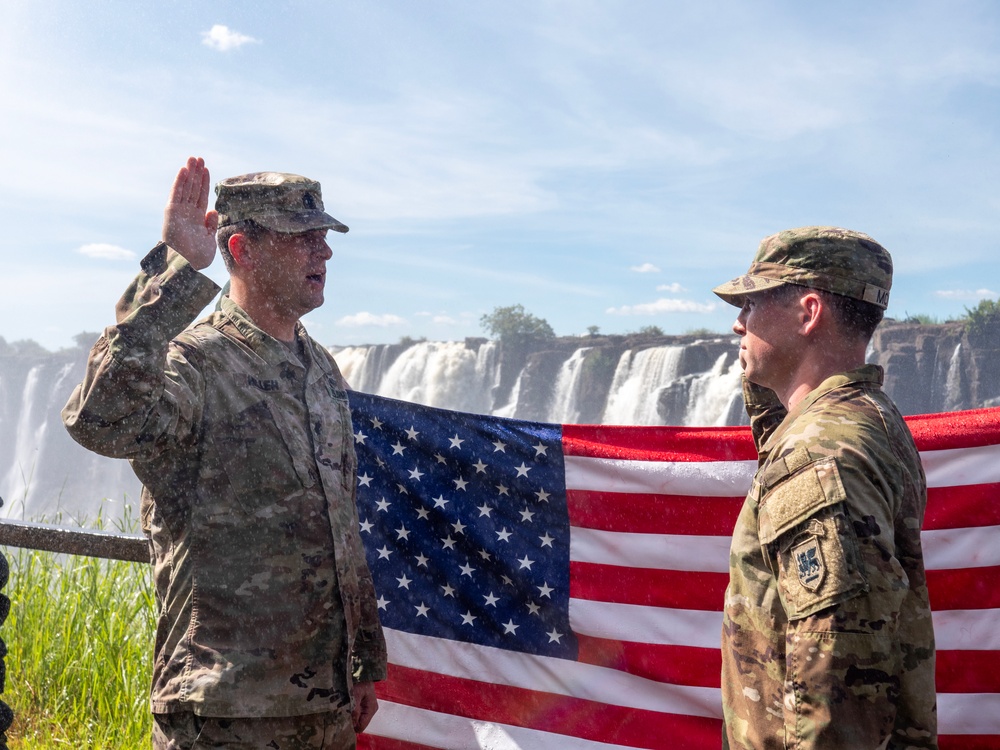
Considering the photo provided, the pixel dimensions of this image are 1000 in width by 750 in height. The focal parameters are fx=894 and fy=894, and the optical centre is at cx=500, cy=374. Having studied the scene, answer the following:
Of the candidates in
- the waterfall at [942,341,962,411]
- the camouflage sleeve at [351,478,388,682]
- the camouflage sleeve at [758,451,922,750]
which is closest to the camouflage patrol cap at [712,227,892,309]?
the camouflage sleeve at [758,451,922,750]

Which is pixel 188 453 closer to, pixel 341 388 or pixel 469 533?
pixel 341 388

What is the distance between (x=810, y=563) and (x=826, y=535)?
2.4 inches

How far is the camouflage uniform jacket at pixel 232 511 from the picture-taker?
7.08 feet

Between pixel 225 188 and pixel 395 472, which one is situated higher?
pixel 225 188

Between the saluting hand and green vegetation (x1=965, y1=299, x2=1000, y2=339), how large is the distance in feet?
119

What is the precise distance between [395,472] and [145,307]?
1.82 meters

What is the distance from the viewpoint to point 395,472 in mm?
3768

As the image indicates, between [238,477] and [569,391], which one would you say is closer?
[238,477]

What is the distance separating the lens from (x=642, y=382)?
33750 millimetres

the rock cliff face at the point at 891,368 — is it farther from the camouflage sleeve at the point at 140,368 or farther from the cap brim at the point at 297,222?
the camouflage sleeve at the point at 140,368

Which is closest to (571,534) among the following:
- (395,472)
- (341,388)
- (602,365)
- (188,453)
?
(395,472)

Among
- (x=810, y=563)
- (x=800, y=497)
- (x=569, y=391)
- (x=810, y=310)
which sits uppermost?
(x=569, y=391)

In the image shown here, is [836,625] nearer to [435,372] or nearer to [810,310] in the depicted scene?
[810,310]

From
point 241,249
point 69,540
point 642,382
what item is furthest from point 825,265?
point 642,382
